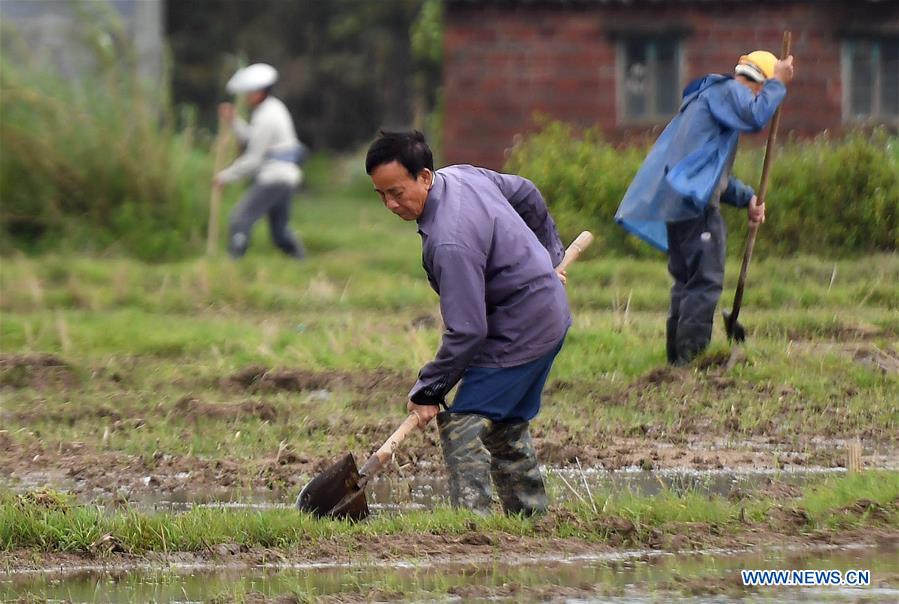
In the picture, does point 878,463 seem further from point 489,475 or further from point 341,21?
point 341,21

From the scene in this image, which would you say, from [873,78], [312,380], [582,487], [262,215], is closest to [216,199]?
[262,215]

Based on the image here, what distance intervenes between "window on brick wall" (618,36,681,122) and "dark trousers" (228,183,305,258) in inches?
263

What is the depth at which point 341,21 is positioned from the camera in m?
33.5

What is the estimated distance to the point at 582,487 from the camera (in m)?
7.27

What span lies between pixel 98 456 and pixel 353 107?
26909mm

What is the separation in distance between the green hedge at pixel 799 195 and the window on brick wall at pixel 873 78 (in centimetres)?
703

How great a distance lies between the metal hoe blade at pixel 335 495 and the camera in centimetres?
641

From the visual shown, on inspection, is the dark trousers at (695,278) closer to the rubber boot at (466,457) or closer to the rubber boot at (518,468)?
the rubber boot at (518,468)

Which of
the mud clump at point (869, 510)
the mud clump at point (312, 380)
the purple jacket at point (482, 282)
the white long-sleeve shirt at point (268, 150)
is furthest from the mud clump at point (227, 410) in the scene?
the white long-sleeve shirt at point (268, 150)

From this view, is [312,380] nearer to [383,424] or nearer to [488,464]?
[383,424]

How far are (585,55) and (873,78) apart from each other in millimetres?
3763

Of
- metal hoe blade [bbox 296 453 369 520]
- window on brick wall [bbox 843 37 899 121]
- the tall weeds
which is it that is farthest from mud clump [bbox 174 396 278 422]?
window on brick wall [bbox 843 37 899 121]

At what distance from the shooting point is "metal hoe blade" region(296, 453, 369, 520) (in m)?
6.41

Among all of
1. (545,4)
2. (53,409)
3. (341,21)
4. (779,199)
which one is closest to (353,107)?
(341,21)
